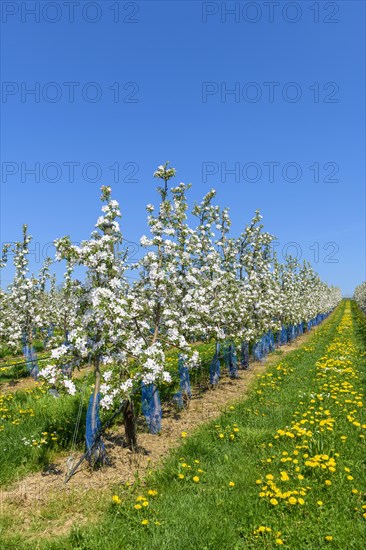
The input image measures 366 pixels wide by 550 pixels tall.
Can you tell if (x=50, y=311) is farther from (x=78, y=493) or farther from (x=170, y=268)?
(x=78, y=493)

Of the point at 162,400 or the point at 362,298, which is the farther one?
the point at 362,298

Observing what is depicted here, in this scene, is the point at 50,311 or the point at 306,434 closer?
the point at 306,434

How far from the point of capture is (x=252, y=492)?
7230mm

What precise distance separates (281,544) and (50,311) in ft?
84.1

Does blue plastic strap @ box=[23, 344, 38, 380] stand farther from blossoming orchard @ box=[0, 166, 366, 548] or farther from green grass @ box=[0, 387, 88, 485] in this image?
green grass @ box=[0, 387, 88, 485]

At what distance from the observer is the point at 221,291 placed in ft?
60.0

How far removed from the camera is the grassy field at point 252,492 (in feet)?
19.8

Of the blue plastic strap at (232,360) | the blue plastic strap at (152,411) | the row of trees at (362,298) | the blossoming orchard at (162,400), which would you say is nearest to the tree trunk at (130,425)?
the blossoming orchard at (162,400)

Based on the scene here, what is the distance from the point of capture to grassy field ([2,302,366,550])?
6039mm

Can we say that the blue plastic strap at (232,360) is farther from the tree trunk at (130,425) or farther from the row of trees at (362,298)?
the row of trees at (362,298)

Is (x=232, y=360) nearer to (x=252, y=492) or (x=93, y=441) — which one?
(x=93, y=441)

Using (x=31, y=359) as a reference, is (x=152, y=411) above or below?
above

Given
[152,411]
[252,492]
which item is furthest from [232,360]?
[252,492]

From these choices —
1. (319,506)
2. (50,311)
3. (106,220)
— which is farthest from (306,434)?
(50,311)
